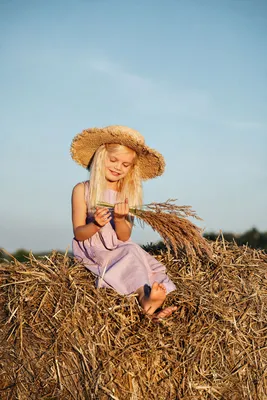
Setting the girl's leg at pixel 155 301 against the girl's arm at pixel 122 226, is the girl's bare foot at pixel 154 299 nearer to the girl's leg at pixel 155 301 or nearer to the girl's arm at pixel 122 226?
the girl's leg at pixel 155 301

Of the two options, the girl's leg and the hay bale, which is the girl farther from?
the hay bale

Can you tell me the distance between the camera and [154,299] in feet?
14.5

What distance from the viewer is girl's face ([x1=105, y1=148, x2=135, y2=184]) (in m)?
5.43

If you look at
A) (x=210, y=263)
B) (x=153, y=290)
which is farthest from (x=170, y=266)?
(x=153, y=290)

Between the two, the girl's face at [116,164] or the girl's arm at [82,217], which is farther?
the girl's face at [116,164]

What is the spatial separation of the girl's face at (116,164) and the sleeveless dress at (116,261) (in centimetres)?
15

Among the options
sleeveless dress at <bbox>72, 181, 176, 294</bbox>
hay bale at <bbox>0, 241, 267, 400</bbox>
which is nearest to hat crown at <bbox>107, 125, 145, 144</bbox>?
sleeveless dress at <bbox>72, 181, 176, 294</bbox>

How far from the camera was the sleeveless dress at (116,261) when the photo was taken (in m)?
4.70

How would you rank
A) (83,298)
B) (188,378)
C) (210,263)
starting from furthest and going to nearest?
(210,263) < (83,298) < (188,378)

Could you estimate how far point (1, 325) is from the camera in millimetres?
4664

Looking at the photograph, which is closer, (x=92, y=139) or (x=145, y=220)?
(x=145, y=220)

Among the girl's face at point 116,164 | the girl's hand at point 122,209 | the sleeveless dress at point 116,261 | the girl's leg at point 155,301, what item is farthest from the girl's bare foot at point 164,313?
the girl's face at point 116,164

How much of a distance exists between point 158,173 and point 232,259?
1.07 metres

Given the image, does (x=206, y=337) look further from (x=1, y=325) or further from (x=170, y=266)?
(x=1, y=325)
